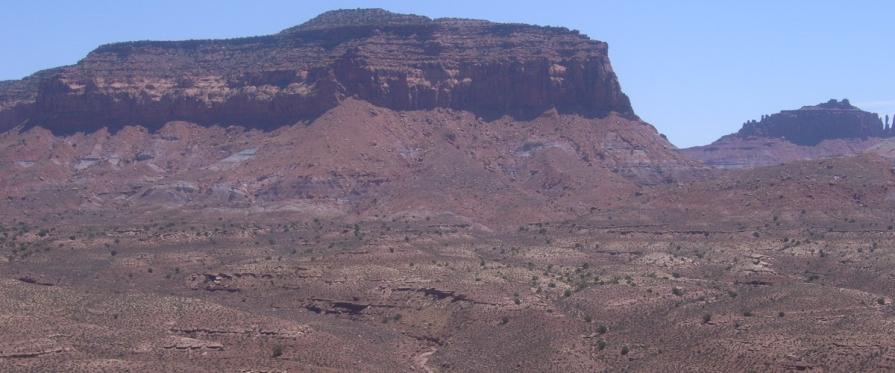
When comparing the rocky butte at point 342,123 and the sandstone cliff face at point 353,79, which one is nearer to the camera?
the rocky butte at point 342,123

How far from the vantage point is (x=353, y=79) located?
520 ft

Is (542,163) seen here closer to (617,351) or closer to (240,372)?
(617,351)

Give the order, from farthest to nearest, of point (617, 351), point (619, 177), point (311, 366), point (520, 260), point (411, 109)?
1. point (411, 109)
2. point (619, 177)
3. point (520, 260)
4. point (617, 351)
5. point (311, 366)

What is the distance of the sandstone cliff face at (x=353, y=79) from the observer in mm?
160000

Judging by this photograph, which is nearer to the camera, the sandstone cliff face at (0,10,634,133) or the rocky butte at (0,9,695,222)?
the rocky butte at (0,9,695,222)

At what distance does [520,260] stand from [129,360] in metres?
47.0

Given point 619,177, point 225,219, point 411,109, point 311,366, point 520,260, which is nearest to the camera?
point 311,366

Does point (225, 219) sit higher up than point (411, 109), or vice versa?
point (411, 109)

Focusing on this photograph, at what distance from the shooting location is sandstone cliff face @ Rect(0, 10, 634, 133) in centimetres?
A: 16000

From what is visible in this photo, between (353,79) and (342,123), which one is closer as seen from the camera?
(342,123)

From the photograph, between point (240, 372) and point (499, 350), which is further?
point (499, 350)

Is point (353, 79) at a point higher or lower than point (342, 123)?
higher

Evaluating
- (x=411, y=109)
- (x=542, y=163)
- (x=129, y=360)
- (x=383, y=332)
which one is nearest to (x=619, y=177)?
(x=542, y=163)

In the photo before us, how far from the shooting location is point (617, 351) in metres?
65.2
